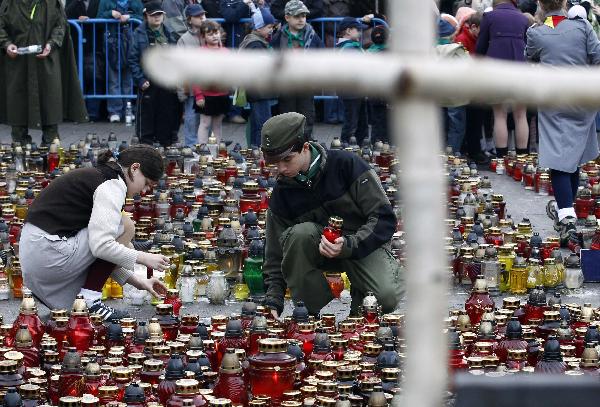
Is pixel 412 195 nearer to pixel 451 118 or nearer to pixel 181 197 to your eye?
pixel 181 197

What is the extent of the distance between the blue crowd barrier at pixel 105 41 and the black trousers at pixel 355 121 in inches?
52.8

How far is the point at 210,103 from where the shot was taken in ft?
44.0

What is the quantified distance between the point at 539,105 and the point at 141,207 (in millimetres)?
8790

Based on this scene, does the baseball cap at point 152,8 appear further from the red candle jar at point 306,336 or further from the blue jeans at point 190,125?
the red candle jar at point 306,336

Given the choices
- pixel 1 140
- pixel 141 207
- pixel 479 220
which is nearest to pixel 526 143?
pixel 479 220

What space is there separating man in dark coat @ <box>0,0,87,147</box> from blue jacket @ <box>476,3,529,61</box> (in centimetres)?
403

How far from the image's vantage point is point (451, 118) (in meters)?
13.5

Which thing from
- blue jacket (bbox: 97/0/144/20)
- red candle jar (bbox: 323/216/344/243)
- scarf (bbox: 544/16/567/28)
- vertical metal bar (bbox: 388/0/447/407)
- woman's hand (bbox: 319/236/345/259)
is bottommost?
woman's hand (bbox: 319/236/345/259)

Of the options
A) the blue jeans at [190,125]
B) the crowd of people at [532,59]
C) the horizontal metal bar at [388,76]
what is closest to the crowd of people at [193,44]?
the blue jeans at [190,125]

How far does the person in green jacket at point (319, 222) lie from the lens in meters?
6.38

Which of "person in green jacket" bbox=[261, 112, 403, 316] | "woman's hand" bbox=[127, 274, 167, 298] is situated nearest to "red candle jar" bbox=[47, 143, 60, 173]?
"woman's hand" bbox=[127, 274, 167, 298]

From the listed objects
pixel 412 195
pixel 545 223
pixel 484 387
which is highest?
pixel 412 195

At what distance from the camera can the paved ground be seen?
25.4 feet

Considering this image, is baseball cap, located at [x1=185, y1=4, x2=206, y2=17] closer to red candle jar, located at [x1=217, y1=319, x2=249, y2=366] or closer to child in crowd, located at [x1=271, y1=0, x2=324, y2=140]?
child in crowd, located at [x1=271, y1=0, x2=324, y2=140]
